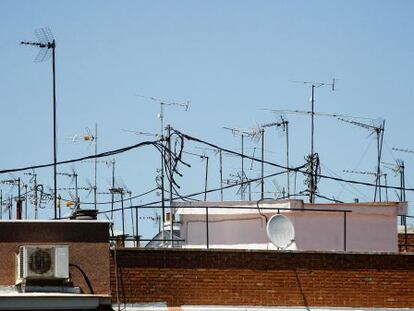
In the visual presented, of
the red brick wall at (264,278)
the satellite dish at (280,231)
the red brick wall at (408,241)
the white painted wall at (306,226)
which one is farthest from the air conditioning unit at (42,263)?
the red brick wall at (408,241)

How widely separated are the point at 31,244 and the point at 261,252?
5.59 meters

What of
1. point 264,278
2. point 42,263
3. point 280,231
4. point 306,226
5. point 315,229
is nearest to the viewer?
point 42,263

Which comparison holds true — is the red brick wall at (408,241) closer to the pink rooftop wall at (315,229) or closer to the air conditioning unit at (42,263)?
the pink rooftop wall at (315,229)

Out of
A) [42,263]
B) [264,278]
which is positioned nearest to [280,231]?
[264,278]

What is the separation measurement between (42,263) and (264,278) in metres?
5.60

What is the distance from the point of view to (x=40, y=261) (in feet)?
90.4

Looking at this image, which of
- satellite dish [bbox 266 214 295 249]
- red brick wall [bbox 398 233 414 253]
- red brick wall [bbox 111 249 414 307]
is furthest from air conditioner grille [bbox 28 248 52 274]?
red brick wall [bbox 398 233 414 253]

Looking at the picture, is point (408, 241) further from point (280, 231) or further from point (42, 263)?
point (42, 263)

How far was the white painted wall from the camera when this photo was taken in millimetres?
34219

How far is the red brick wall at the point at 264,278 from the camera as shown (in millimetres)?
29344

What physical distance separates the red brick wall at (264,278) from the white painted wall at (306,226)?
129 inches

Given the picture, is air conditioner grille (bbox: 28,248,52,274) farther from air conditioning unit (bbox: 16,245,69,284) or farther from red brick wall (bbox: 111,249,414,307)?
red brick wall (bbox: 111,249,414,307)

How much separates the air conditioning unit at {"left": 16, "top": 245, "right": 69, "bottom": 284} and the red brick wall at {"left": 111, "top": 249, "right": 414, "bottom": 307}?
6.07 feet

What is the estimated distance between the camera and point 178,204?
115 ft
